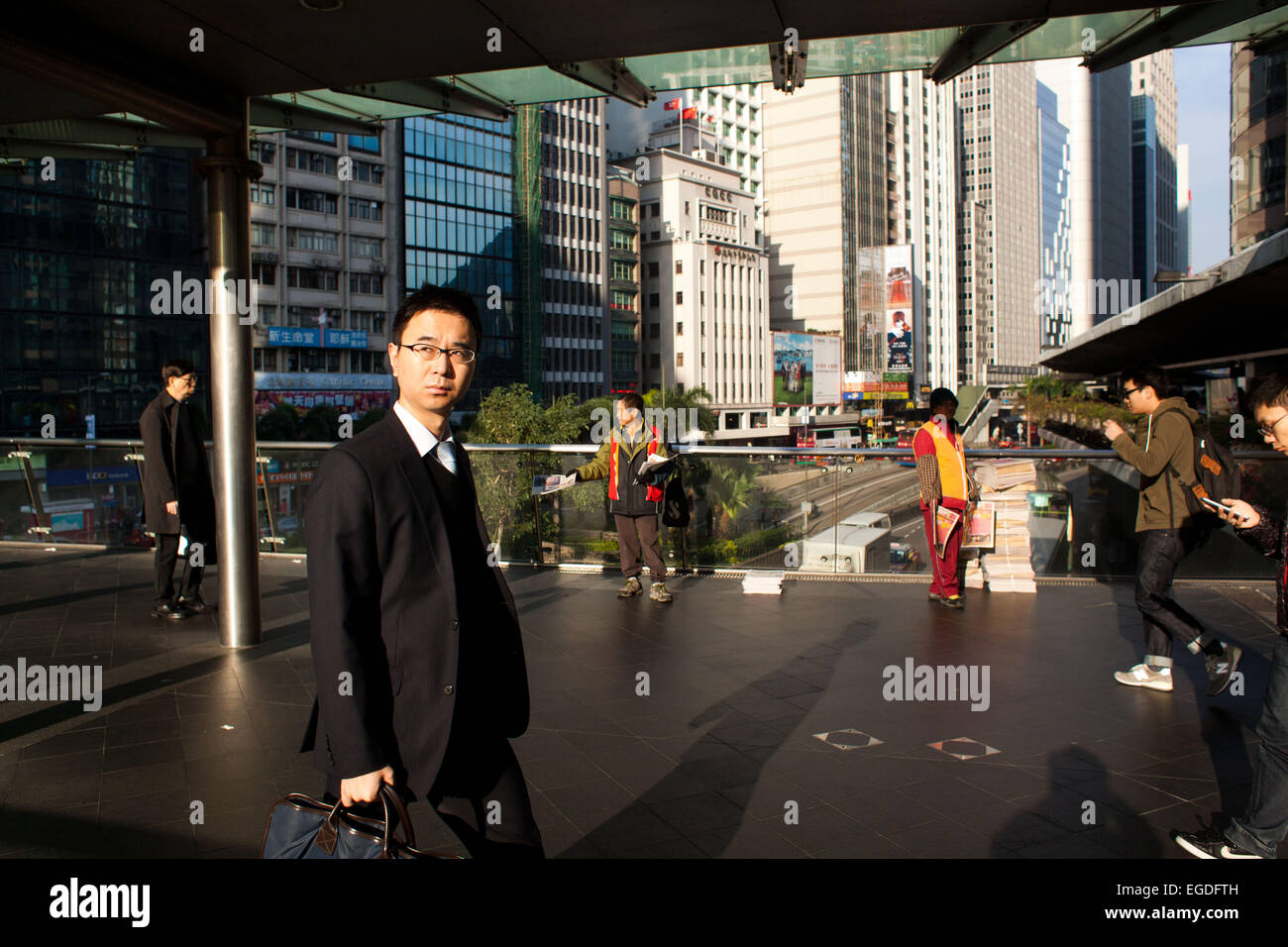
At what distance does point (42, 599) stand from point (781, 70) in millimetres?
8109

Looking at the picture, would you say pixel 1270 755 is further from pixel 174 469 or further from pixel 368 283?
pixel 368 283

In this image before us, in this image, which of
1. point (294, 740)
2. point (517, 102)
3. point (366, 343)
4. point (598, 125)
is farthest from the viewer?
point (598, 125)

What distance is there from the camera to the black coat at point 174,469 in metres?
8.23

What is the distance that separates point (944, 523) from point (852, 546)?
1.84 metres

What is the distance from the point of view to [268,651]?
23.7ft

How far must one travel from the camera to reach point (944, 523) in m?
8.70

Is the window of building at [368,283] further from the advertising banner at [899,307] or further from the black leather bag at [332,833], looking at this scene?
the black leather bag at [332,833]

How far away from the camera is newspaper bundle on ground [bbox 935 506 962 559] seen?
28.6ft

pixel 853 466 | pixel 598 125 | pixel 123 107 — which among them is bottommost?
pixel 853 466

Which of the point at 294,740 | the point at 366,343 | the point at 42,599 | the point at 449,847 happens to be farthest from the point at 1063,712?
the point at 366,343

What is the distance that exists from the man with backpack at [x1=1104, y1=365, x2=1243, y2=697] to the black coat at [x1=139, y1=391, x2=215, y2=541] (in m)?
7.03

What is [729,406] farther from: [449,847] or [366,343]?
[449,847]

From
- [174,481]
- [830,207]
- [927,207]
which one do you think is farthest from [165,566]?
[927,207]

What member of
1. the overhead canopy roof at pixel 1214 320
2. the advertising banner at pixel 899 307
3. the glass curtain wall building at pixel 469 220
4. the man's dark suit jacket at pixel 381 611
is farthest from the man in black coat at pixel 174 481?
the advertising banner at pixel 899 307
